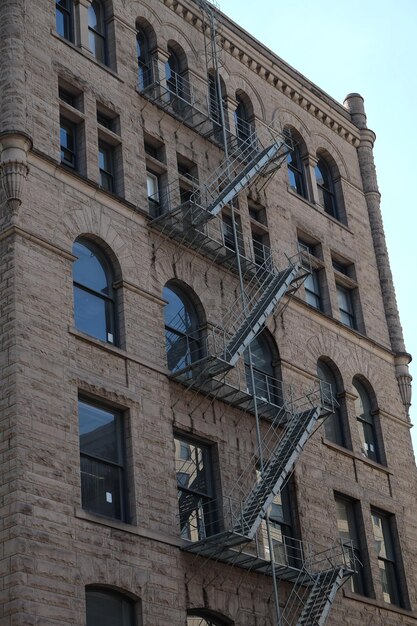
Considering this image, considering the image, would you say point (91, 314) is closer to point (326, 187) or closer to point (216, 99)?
point (216, 99)

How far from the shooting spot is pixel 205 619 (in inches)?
1184

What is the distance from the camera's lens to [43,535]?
26.0 metres

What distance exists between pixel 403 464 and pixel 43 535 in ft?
57.2

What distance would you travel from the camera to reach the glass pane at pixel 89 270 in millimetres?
31188

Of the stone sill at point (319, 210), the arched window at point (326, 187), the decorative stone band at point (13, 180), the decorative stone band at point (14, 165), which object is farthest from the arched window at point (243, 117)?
the decorative stone band at point (13, 180)

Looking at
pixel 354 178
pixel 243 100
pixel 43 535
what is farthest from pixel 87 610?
pixel 354 178

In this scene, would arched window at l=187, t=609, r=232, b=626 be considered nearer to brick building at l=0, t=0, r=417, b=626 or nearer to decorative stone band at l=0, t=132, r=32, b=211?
brick building at l=0, t=0, r=417, b=626

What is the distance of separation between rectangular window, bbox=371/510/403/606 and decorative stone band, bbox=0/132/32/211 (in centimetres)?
1540

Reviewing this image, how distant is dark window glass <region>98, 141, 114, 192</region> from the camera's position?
3391 cm

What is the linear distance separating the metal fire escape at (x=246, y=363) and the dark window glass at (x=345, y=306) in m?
3.04

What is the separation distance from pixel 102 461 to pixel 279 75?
1921 centimetres

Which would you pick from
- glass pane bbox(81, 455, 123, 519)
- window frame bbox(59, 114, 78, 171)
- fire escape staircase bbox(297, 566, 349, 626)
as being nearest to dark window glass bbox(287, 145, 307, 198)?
window frame bbox(59, 114, 78, 171)

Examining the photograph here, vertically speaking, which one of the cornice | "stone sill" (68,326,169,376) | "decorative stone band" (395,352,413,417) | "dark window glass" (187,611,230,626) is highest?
the cornice

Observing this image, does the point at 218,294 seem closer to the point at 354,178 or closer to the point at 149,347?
the point at 149,347
